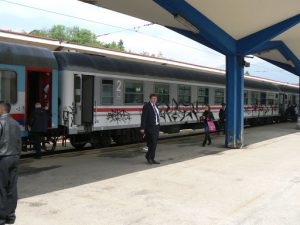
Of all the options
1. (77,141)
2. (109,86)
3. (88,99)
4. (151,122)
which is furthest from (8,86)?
(109,86)

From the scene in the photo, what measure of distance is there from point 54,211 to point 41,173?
3.21 meters

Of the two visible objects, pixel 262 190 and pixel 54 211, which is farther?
pixel 262 190

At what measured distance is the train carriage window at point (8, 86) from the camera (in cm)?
1134

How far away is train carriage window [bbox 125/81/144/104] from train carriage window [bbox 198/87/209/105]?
16.3 feet

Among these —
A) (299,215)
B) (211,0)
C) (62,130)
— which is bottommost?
(299,215)

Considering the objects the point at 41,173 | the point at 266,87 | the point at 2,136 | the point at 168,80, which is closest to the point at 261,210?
the point at 2,136

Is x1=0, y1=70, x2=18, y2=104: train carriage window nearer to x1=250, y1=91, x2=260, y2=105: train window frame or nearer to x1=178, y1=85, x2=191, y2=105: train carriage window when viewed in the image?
x1=178, y1=85, x2=191, y2=105: train carriage window

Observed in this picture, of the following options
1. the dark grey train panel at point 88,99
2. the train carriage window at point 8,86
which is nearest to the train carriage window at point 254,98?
the dark grey train panel at point 88,99

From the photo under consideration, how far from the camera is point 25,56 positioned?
11914 mm

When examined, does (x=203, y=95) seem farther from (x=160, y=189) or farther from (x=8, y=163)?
(x=8, y=163)

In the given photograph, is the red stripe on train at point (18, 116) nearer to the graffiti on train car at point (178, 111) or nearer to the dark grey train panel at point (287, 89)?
the graffiti on train car at point (178, 111)

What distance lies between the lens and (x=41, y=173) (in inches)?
384

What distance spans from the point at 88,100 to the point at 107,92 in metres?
0.89

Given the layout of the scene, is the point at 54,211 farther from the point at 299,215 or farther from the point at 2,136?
the point at 299,215
